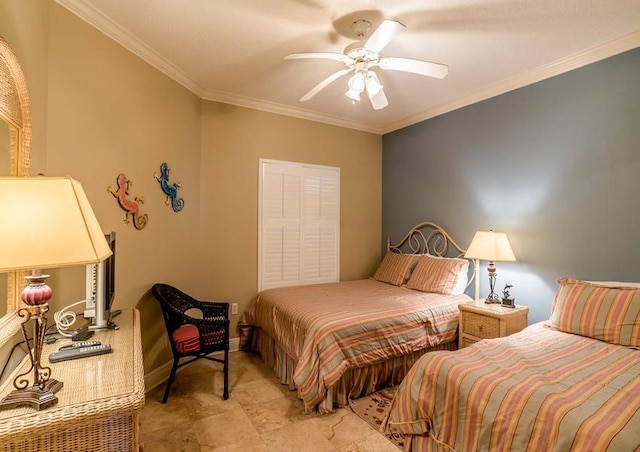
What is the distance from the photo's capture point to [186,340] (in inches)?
102

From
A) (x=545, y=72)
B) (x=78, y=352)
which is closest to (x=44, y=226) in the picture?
(x=78, y=352)

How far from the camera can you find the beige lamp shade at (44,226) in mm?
861

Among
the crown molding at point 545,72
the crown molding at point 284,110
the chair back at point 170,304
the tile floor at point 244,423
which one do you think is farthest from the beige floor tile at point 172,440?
the crown molding at point 545,72

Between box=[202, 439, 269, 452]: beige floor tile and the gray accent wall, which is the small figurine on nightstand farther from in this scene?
box=[202, 439, 269, 452]: beige floor tile

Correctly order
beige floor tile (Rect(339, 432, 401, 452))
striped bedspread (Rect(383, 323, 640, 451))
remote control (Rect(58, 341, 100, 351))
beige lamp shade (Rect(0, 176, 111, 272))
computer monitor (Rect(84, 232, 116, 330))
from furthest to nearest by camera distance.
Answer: beige floor tile (Rect(339, 432, 401, 452)), computer monitor (Rect(84, 232, 116, 330)), remote control (Rect(58, 341, 100, 351)), striped bedspread (Rect(383, 323, 640, 451)), beige lamp shade (Rect(0, 176, 111, 272))

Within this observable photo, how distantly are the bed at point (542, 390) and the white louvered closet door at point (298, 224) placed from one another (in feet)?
7.25

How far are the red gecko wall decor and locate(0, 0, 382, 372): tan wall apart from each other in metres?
0.05

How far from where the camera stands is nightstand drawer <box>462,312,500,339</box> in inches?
104

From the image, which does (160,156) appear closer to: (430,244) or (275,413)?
(275,413)

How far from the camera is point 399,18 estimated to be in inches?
86.4

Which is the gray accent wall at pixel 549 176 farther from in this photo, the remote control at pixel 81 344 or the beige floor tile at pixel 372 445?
the remote control at pixel 81 344

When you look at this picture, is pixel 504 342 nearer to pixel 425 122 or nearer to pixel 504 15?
pixel 504 15

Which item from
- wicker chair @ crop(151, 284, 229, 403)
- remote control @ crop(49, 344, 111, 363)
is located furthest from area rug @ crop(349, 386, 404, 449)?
remote control @ crop(49, 344, 111, 363)

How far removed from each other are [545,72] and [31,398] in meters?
3.87
